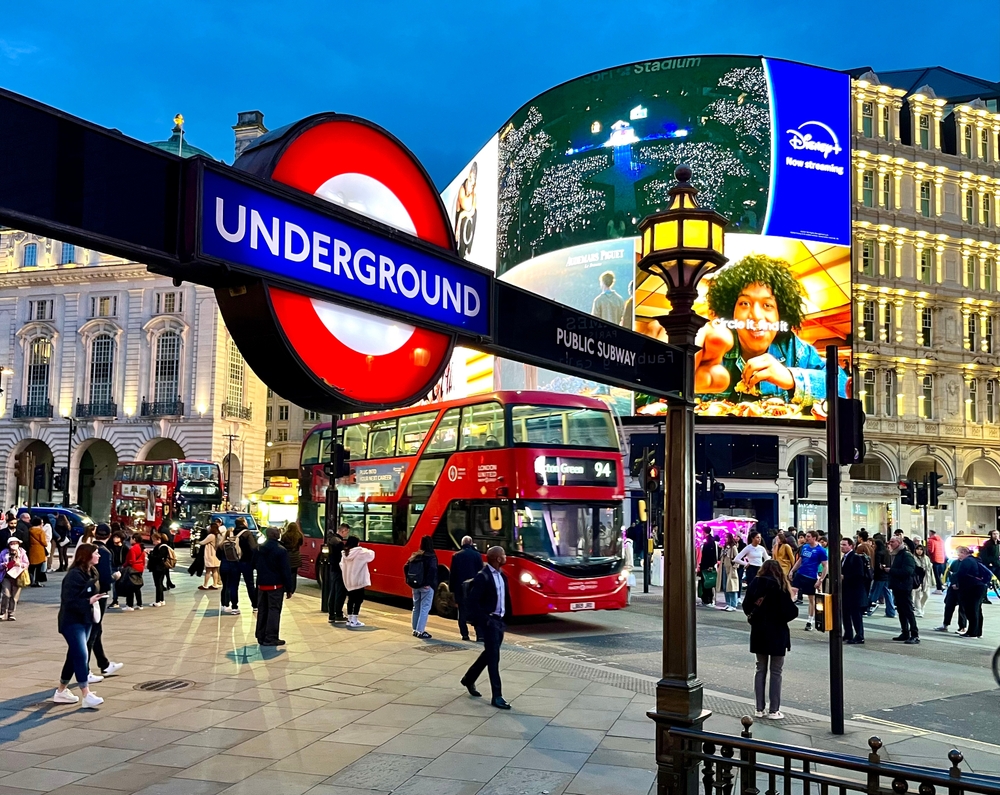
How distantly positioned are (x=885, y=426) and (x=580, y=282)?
58.7 ft

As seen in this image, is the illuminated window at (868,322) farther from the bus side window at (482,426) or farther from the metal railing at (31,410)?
the metal railing at (31,410)

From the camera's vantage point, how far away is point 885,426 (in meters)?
49.1

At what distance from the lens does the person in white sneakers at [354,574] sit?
16.0 m

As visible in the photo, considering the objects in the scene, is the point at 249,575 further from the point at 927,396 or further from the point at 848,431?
the point at 927,396

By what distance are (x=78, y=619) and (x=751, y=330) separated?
38.4 metres

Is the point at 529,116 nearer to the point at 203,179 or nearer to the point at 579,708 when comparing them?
the point at 579,708

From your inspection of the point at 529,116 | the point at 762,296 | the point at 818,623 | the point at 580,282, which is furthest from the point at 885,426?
the point at 818,623

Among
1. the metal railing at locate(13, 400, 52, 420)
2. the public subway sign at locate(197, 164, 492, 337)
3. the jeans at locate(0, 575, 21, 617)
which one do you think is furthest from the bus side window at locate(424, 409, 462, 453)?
the metal railing at locate(13, 400, 52, 420)

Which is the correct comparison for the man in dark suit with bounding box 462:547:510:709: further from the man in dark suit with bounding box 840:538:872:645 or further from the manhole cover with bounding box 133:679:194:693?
the man in dark suit with bounding box 840:538:872:645

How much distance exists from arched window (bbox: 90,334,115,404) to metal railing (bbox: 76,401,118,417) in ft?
1.18

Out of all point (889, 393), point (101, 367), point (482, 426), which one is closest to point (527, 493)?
point (482, 426)

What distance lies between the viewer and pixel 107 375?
61.0m

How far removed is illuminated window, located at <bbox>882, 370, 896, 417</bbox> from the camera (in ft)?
163

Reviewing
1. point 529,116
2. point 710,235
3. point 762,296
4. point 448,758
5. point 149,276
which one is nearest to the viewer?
point 710,235
